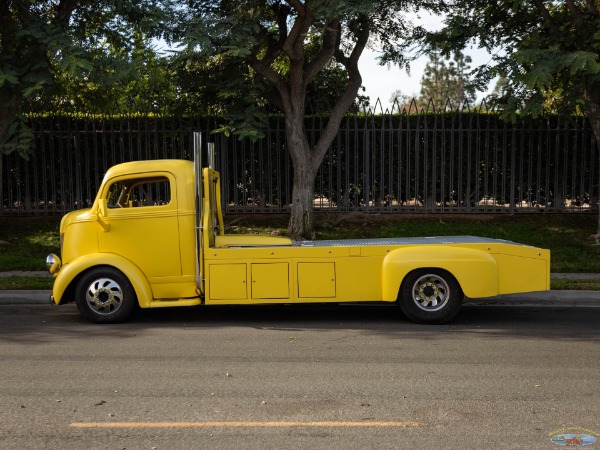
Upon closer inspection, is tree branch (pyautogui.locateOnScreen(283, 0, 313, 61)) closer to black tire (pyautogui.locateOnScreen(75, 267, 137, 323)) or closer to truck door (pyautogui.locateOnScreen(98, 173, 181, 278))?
truck door (pyautogui.locateOnScreen(98, 173, 181, 278))

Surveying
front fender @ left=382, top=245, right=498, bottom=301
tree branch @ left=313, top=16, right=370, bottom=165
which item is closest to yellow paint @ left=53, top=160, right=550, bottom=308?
front fender @ left=382, top=245, right=498, bottom=301

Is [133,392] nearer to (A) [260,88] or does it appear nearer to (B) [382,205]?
(A) [260,88]

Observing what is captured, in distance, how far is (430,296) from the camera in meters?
9.77

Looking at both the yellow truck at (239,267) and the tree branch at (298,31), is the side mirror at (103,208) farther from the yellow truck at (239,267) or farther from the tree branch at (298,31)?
the tree branch at (298,31)

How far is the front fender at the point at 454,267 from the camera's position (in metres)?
9.47

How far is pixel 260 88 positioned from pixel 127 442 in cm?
1122

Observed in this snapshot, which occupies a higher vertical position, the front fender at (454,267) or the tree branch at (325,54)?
the tree branch at (325,54)

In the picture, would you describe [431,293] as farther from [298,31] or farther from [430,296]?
[298,31]

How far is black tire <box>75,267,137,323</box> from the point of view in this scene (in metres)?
9.82

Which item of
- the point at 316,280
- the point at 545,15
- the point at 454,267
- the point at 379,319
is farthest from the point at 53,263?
the point at 545,15

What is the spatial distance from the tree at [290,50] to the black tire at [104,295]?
17.6 feet


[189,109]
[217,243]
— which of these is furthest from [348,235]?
[217,243]

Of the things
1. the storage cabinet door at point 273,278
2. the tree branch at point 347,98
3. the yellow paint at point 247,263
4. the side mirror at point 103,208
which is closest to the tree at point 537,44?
the tree branch at point 347,98

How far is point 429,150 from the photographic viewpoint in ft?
61.9
